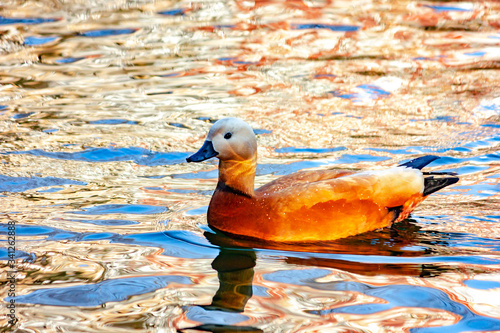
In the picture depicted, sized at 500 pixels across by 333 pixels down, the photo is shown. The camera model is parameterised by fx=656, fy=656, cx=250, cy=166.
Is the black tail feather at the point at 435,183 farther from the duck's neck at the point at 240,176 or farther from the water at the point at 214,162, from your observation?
the duck's neck at the point at 240,176

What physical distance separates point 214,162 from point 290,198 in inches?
117

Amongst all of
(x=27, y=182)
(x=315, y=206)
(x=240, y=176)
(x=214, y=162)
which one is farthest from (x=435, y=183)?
(x=27, y=182)

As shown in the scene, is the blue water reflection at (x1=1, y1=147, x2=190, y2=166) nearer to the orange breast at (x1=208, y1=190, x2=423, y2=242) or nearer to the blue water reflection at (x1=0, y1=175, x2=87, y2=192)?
the blue water reflection at (x1=0, y1=175, x2=87, y2=192)

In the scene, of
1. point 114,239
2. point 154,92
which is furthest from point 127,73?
point 114,239

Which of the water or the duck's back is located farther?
the duck's back

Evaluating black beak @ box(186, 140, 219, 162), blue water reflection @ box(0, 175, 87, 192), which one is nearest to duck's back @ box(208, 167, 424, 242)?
black beak @ box(186, 140, 219, 162)

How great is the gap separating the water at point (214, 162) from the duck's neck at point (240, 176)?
528 mm

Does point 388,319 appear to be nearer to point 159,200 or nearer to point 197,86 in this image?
point 159,200

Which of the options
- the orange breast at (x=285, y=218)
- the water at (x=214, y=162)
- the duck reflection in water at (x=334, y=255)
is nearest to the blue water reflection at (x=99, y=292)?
the water at (x=214, y=162)

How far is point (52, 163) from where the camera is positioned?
8.47m

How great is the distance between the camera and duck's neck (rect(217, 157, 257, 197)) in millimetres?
6273

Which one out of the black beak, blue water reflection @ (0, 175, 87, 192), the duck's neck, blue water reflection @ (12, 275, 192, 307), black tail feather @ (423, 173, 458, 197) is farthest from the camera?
blue water reflection @ (0, 175, 87, 192)

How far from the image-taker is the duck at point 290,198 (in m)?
6.05

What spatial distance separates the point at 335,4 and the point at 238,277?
51.8 ft
